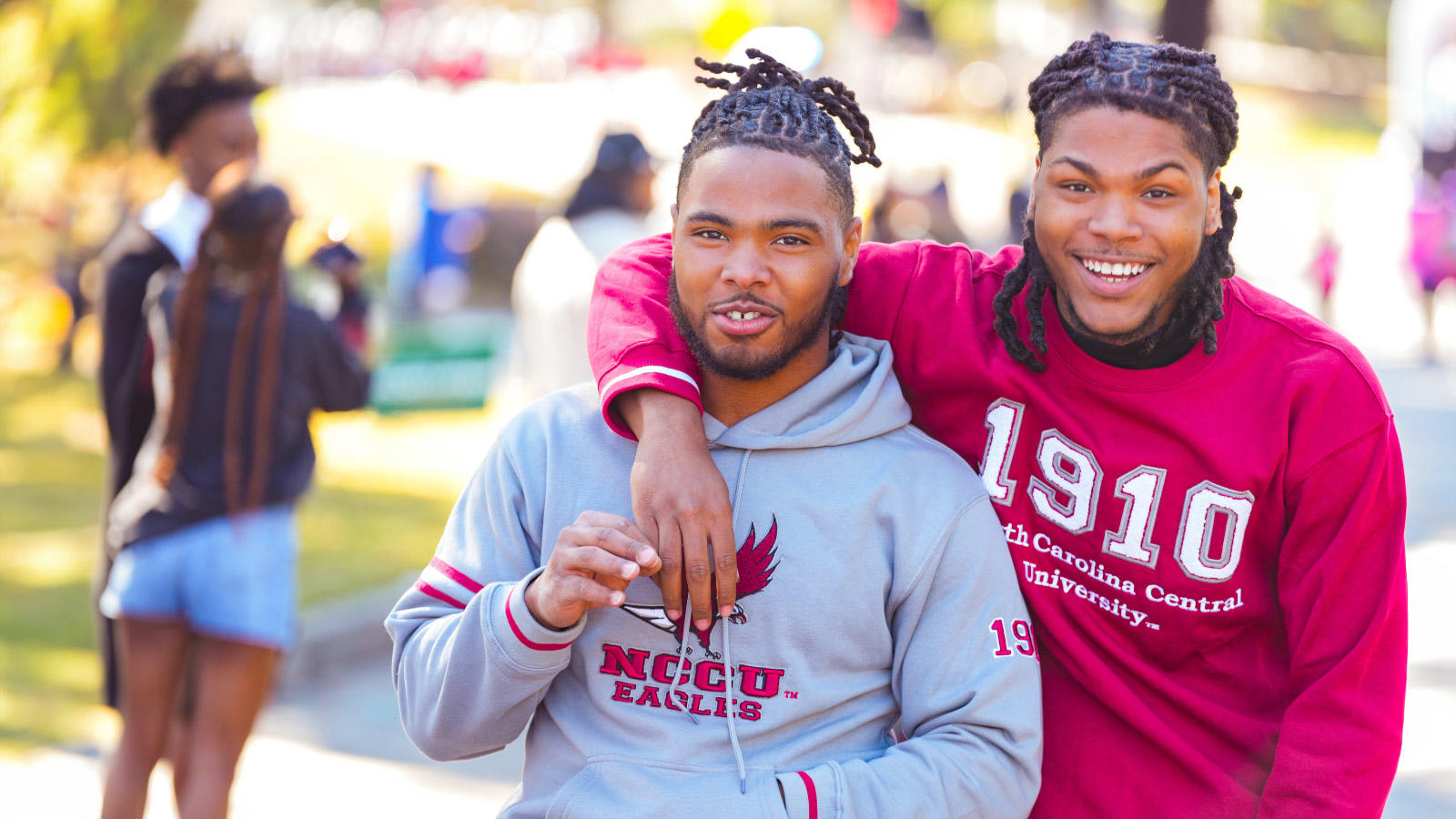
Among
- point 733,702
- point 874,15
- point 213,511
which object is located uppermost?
point 874,15

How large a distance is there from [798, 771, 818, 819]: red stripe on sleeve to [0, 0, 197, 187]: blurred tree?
38.7 ft

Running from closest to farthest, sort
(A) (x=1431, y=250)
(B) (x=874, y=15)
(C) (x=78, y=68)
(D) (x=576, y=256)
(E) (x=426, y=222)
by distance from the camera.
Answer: (D) (x=576, y=256) < (C) (x=78, y=68) < (A) (x=1431, y=250) < (E) (x=426, y=222) < (B) (x=874, y=15)

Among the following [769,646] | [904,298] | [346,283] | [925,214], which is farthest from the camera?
[925,214]

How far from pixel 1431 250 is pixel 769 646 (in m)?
15.4

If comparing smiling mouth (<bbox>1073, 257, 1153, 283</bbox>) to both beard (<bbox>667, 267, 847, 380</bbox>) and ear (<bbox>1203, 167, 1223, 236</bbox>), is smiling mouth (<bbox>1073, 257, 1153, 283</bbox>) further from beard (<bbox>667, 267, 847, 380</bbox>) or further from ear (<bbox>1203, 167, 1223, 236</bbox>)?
beard (<bbox>667, 267, 847, 380</bbox>)

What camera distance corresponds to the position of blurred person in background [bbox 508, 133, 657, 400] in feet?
16.7

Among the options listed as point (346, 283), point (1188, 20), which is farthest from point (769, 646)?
point (1188, 20)

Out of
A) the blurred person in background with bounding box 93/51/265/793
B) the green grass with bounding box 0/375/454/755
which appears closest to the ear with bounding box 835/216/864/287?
the blurred person in background with bounding box 93/51/265/793

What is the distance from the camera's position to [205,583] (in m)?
3.96

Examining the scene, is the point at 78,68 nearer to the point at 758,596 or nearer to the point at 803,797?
the point at 758,596

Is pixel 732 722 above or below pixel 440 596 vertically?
below

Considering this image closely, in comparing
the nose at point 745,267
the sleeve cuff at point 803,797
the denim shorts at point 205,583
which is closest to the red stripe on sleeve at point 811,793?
the sleeve cuff at point 803,797

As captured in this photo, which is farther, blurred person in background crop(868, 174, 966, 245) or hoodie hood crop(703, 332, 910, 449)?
blurred person in background crop(868, 174, 966, 245)

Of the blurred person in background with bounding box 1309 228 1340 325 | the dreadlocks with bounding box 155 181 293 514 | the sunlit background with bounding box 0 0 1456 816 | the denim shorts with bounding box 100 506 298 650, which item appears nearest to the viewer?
the denim shorts with bounding box 100 506 298 650
